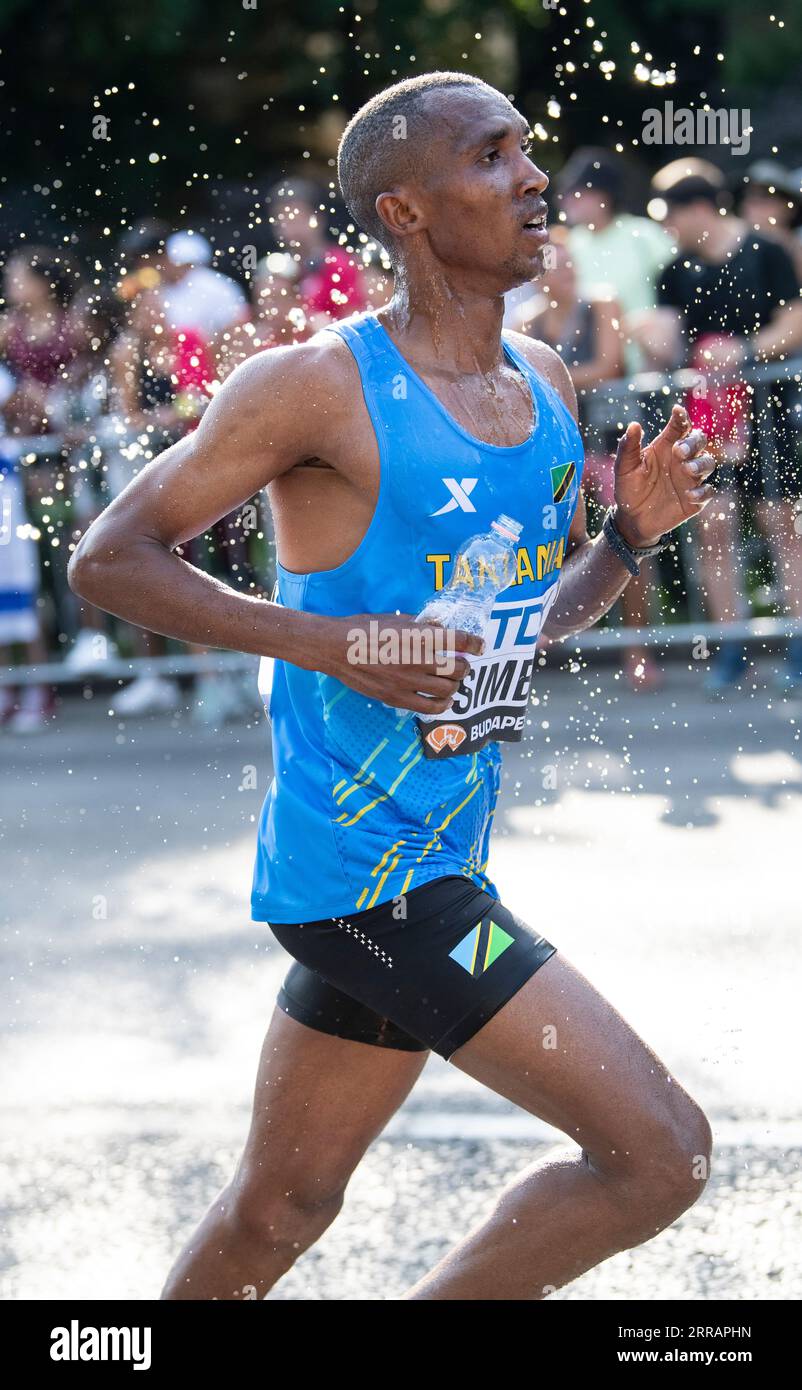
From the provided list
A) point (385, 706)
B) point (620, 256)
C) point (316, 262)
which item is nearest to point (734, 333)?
point (620, 256)

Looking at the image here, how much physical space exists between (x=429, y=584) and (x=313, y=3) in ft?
55.2

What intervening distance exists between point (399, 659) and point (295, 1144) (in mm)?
809

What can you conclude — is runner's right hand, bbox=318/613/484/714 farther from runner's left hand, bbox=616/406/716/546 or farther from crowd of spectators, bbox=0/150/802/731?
crowd of spectators, bbox=0/150/802/731

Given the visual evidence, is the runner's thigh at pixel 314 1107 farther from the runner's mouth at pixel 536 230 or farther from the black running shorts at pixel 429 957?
the runner's mouth at pixel 536 230

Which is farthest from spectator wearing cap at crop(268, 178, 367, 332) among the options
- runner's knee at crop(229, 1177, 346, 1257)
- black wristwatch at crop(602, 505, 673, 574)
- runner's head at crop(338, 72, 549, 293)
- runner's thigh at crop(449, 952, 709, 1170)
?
runner's thigh at crop(449, 952, 709, 1170)

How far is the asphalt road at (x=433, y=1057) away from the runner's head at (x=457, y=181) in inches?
78.3

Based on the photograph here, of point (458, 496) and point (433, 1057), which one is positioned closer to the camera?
point (458, 496)

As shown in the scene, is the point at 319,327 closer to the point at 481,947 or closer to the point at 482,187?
the point at 482,187

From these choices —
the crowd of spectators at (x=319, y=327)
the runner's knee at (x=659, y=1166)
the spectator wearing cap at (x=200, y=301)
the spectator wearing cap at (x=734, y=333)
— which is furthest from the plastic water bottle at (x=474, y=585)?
the spectator wearing cap at (x=200, y=301)

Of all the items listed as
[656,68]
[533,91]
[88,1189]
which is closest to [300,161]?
[533,91]

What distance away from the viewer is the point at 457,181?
311 cm

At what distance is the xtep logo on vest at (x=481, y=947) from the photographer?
2.92m

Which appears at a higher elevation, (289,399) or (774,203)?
(774,203)
